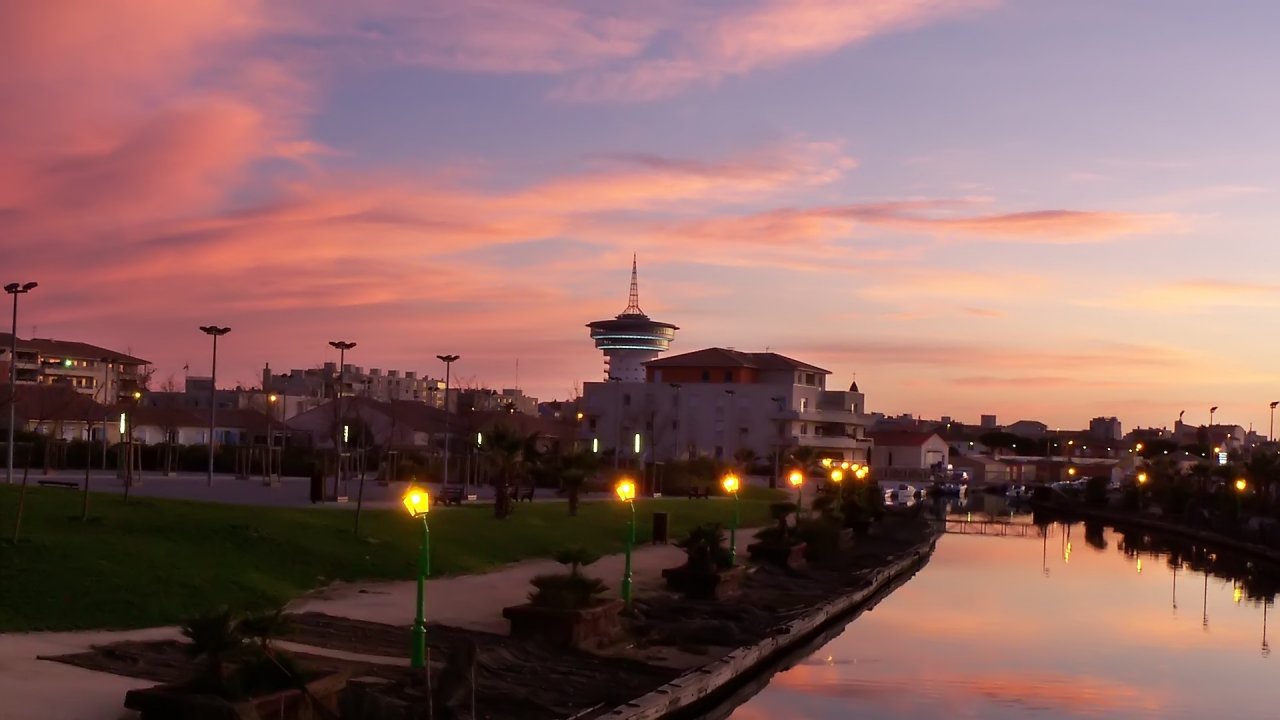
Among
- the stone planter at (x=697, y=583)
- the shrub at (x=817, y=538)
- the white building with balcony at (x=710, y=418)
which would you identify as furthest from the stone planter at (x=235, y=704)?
the white building with balcony at (x=710, y=418)

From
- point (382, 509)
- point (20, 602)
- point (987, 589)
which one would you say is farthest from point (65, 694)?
point (987, 589)

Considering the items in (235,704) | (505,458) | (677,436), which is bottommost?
(235,704)

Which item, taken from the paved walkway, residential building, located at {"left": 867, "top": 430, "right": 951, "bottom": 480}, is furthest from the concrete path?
residential building, located at {"left": 867, "top": 430, "right": 951, "bottom": 480}

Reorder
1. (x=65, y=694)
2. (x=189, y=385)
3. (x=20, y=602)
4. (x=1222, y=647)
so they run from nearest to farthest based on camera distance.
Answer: (x=65, y=694) → (x=20, y=602) → (x=1222, y=647) → (x=189, y=385)

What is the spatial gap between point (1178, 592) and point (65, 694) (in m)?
40.3

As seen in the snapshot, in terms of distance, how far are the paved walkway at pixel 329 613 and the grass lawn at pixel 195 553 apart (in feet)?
2.40


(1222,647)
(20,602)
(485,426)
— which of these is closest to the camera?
(20,602)

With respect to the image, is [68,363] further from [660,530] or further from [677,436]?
[660,530]

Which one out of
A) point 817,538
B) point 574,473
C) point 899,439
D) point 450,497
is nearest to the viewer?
point 817,538

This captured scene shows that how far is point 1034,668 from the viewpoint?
29.2m

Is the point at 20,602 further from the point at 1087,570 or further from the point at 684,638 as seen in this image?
the point at 1087,570

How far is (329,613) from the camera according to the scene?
22.4 m

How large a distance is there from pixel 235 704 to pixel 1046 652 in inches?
890

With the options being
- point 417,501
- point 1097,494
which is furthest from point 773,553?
point 1097,494
